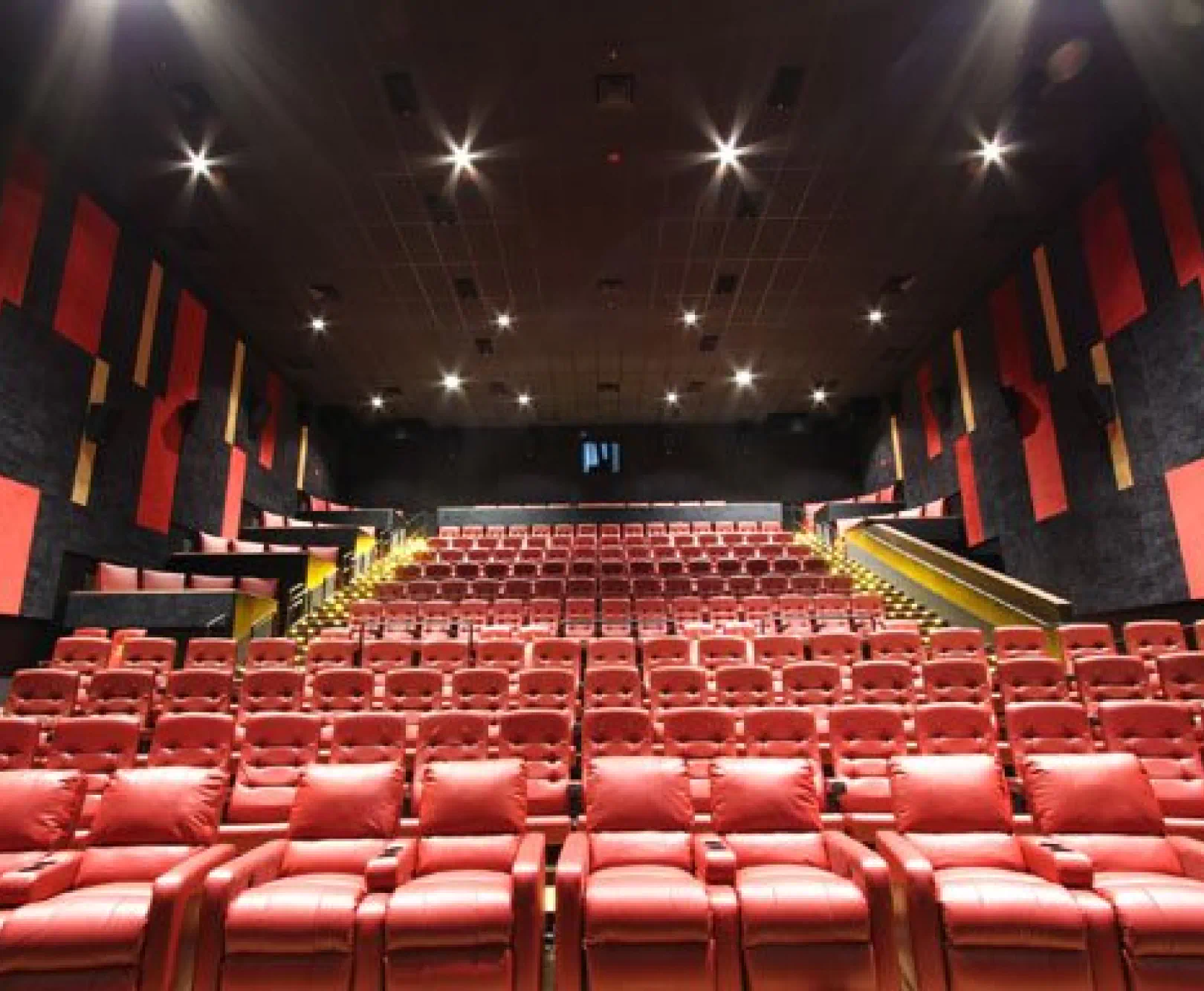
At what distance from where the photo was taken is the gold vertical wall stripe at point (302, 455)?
12.7 m

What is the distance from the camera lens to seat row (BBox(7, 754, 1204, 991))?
2170 millimetres

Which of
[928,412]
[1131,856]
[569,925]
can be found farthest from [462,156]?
[928,412]

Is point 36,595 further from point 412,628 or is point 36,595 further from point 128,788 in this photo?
point 128,788

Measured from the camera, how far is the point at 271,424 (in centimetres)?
1167

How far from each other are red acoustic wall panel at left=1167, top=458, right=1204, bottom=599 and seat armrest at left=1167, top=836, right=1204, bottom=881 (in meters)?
4.31

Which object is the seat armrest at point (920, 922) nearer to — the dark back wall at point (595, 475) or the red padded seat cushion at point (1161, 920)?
the red padded seat cushion at point (1161, 920)

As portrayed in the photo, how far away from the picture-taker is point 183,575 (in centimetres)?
777

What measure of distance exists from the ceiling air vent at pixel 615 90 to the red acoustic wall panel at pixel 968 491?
663 centimetres

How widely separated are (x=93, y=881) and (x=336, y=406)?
38.9 ft

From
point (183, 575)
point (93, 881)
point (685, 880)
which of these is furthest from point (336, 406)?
point (685, 880)

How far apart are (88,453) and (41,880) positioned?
5.98 metres

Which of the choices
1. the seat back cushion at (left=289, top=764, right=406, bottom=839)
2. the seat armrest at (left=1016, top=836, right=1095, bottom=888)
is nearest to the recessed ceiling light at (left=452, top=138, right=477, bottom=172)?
the seat back cushion at (left=289, top=764, right=406, bottom=839)

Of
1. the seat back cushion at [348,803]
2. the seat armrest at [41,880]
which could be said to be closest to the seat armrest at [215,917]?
the seat back cushion at [348,803]

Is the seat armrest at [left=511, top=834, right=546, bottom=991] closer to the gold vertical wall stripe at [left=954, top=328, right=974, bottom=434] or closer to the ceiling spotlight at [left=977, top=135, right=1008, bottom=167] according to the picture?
the ceiling spotlight at [left=977, top=135, right=1008, bottom=167]
